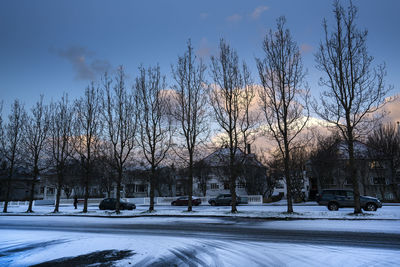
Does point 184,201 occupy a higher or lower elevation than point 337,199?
lower

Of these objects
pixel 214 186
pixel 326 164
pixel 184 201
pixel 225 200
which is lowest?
pixel 184 201

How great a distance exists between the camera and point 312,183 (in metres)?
52.7

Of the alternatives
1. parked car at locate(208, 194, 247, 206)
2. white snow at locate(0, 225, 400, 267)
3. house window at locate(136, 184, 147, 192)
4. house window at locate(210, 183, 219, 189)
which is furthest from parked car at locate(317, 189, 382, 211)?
house window at locate(136, 184, 147, 192)

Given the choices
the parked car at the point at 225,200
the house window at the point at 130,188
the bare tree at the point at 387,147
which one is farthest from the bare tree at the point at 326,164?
the house window at the point at 130,188

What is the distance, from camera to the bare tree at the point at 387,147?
123 ft

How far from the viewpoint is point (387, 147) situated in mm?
38656

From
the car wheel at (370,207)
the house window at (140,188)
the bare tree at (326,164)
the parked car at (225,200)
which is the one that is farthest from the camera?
the house window at (140,188)

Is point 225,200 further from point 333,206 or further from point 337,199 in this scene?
point 337,199

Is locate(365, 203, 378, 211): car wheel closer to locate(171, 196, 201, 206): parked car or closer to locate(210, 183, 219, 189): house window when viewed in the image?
locate(171, 196, 201, 206): parked car

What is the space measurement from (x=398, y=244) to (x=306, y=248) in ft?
10.6

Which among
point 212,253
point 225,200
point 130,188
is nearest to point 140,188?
point 130,188

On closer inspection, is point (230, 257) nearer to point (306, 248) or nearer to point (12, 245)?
point (306, 248)

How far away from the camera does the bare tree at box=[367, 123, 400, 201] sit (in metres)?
37.5

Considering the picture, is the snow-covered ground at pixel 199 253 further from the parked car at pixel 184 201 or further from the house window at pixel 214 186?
the house window at pixel 214 186
